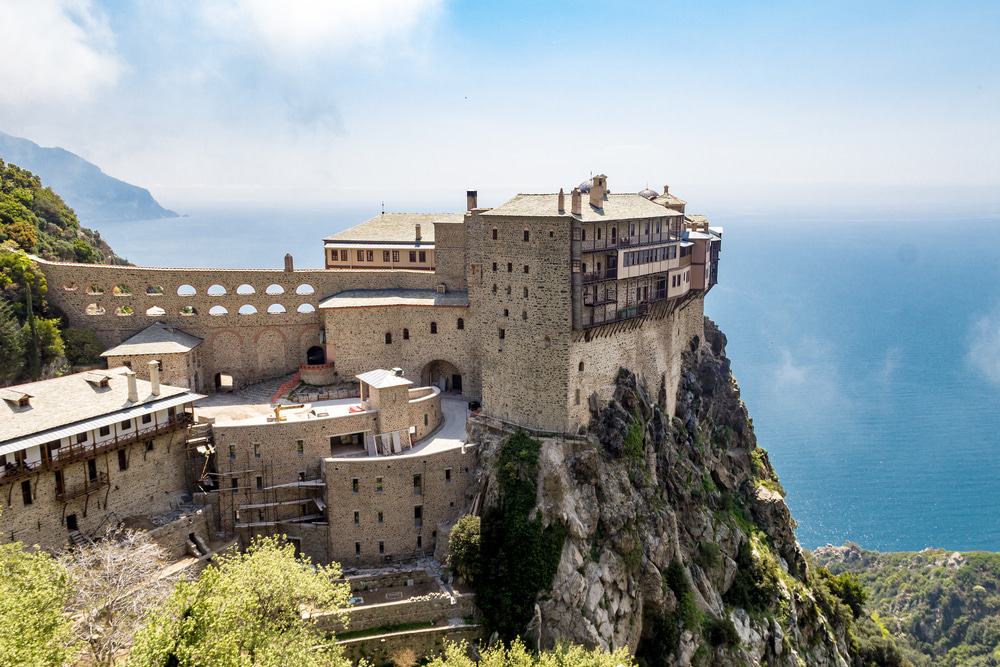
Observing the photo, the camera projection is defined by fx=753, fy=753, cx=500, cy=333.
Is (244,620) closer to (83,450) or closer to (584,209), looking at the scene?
(83,450)

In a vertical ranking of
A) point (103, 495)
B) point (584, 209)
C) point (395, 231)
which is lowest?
point (103, 495)

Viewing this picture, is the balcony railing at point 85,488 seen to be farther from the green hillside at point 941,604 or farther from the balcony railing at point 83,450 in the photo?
the green hillside at point 941,604

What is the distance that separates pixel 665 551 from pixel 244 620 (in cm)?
2444

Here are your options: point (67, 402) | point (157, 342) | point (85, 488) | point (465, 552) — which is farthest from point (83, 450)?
point (465, 552)

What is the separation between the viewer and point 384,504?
39.3 metres

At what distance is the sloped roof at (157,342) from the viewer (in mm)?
44634

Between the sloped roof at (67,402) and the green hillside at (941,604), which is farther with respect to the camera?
the green hillside at (941,604)

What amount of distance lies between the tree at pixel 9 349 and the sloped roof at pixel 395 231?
21.2 meters

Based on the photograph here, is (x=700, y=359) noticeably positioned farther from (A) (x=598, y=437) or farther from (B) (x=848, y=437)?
(B) (x=848, y=437)

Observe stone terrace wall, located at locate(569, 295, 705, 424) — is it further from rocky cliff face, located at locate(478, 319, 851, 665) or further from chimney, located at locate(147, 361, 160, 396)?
chimney, located at locate(147, 361, 160, 396)

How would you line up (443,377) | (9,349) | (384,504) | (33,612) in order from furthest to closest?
(443,377), (9,349), (384,504), (33,612)

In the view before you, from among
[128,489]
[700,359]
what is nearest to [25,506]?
[128,489]

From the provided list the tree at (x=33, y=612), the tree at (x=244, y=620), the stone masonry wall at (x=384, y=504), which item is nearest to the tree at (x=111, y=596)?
the tree at (x=33, y=612)

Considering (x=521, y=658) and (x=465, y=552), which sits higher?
(x=465, y=552)
